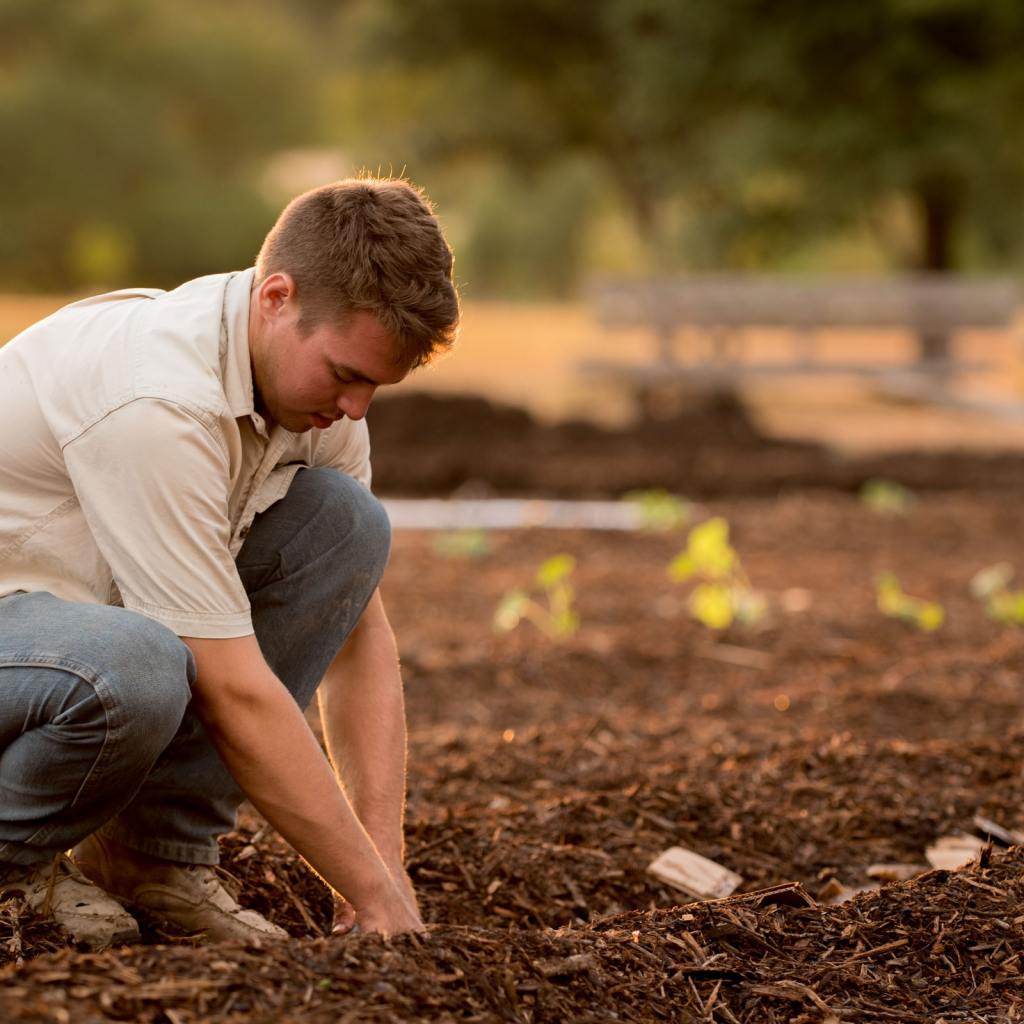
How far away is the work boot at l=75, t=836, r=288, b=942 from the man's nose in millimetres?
867

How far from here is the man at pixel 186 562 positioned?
2.15 meters

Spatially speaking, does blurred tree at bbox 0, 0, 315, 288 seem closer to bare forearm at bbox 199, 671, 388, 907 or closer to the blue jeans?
the blue jeans

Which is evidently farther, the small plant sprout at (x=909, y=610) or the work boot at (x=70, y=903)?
the small plant sprout at (x=909, y=610)

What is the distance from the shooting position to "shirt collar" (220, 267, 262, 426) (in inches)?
89.3

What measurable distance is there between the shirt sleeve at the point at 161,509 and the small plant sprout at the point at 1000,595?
406 centimetres

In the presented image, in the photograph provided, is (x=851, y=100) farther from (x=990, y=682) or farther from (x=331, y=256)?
(x=331, y=256)

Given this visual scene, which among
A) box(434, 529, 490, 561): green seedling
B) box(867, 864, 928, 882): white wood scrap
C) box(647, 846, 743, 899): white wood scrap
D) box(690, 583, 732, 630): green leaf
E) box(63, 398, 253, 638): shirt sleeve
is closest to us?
box(63, 398, 253, 638): shirt sleeve

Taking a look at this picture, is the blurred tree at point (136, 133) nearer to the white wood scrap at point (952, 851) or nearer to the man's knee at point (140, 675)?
the white wood scrap at point (952, 851)

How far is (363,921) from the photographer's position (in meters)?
2.27

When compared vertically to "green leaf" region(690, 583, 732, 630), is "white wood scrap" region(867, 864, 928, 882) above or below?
above

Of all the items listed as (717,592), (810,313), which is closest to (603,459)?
(717,592)

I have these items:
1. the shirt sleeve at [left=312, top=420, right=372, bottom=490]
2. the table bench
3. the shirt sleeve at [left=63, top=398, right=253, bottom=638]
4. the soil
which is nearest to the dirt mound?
the soil

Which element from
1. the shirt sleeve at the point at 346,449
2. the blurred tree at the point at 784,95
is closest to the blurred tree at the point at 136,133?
the blurred tree at the point at 784,95

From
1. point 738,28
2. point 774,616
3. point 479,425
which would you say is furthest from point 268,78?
point 774,616
